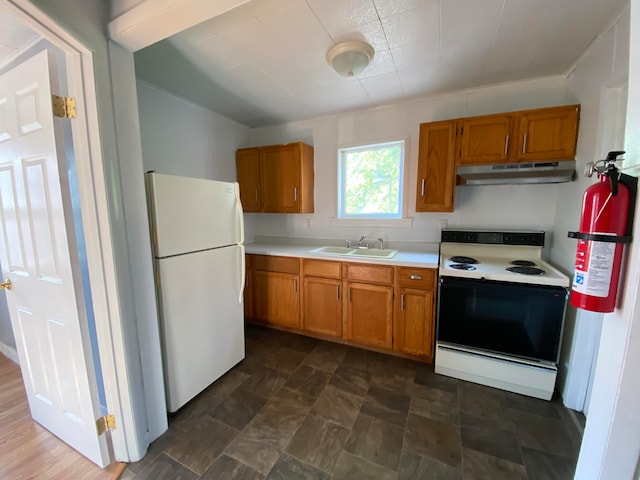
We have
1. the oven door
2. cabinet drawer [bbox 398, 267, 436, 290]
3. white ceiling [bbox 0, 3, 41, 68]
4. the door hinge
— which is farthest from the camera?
cabinet drawer [bbox 398, 267, 436, 290]

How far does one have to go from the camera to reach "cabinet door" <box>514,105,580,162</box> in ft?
6.04

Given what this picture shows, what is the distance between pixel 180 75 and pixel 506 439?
338cm

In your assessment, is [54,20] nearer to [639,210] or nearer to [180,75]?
[180,75]

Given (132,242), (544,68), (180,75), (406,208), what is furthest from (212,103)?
(544,68)

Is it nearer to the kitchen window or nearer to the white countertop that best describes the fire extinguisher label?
the white countertop

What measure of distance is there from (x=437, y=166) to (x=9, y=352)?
4.17m

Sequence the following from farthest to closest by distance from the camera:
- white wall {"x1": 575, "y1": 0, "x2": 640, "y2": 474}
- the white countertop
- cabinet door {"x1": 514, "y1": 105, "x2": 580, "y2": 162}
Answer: the white countertop
cabinet door {"x1": 514, "y1": 105, "x2": 580, "y2": 162}
white wall {"x1": 575, "y1": 0, "x2": 640, "y2": 474}

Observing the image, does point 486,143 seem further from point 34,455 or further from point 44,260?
point 34,455

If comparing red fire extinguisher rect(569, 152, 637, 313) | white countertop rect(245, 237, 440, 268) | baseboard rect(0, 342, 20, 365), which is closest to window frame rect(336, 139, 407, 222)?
white countertop rect(245, 237, 440, 268)

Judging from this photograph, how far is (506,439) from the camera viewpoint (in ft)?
4.93

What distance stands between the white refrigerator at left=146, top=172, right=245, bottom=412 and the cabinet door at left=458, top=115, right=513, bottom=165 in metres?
1.94

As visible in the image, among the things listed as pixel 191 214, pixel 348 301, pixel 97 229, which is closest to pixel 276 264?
pixel 348 301

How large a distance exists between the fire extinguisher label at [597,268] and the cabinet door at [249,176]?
2.85 meters

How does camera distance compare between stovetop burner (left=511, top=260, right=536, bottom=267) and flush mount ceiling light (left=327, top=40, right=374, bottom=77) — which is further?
stovetop burner (left=511, top=260, right=536, bottom=267)
